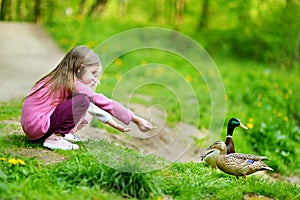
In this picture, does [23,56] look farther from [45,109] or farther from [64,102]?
[64,102]

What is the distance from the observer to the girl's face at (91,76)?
442cm

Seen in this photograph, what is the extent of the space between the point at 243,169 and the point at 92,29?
12.0 metres

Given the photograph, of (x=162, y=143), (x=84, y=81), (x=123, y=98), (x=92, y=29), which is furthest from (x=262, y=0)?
(x=84, y=81)

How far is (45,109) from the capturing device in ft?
14.6

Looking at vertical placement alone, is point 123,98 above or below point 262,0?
below

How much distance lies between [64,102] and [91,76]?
322 millimetres

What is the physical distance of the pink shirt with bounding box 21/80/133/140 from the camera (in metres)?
4.30

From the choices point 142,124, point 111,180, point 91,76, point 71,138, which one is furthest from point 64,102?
point 111,180

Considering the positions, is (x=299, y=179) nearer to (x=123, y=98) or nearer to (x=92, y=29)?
(x=123, y=98)

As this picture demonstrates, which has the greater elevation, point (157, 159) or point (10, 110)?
point (157, 159)

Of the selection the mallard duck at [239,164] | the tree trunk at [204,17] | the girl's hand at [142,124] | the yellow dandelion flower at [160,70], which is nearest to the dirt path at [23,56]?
the yellow dandelion flower at [160,70]

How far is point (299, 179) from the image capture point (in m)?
6.98

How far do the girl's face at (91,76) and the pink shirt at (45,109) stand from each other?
0.06 meters

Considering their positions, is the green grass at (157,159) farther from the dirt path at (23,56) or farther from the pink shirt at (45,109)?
the dirt path at (23,56)
